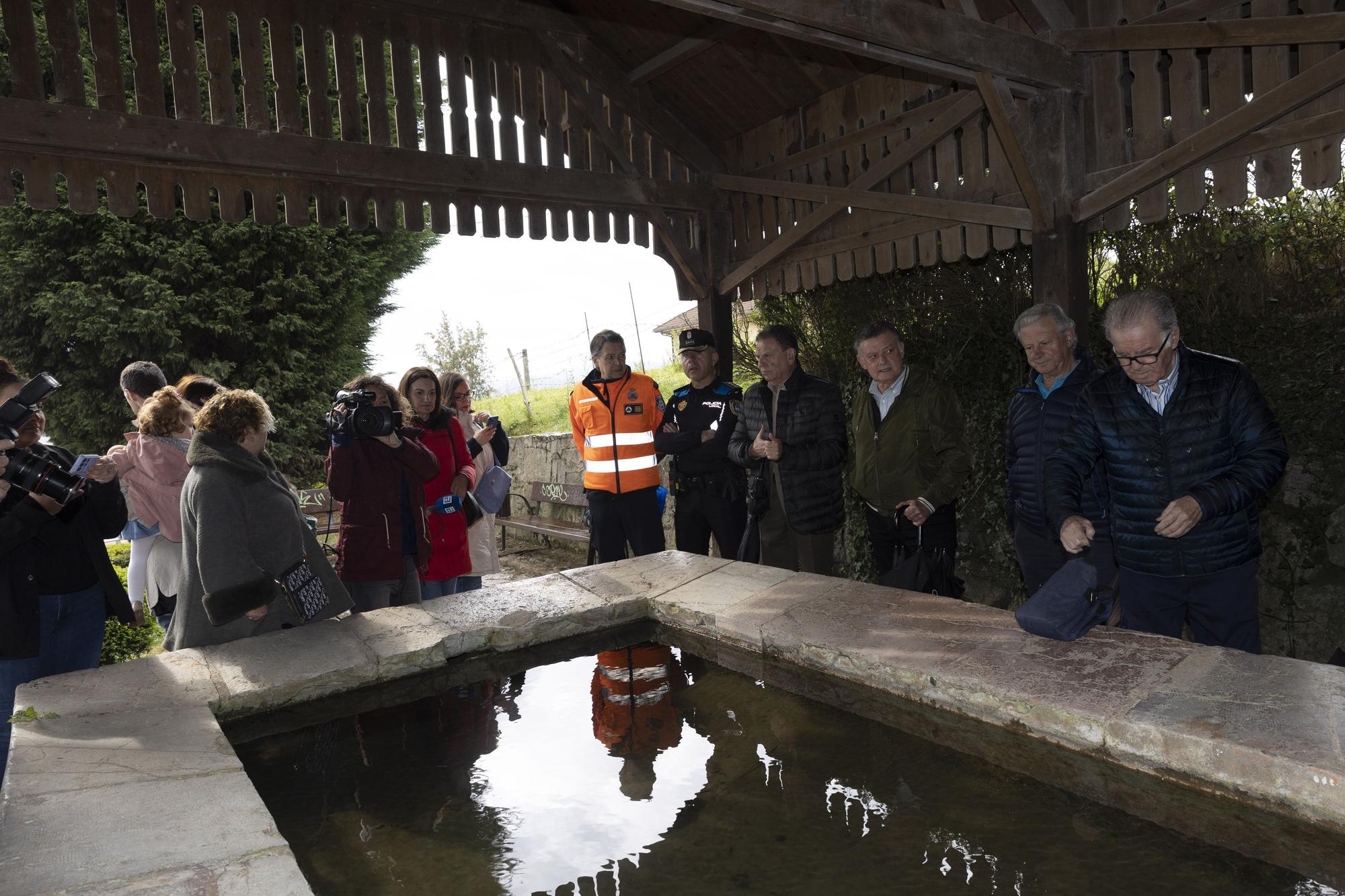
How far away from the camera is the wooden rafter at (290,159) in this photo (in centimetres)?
455

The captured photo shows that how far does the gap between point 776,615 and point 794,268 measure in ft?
11.7

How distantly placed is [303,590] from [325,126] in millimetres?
3249

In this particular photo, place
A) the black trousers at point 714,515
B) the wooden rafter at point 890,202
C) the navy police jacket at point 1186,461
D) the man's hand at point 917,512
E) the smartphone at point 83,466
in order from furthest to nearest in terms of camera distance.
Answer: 1. the black trousers at point 714,515
2. the wooden rafter at point 890,202
3. the man's hand at point 917,512
4. the smartphone at point 83,466
5. the navy police jacket at point 1186,461

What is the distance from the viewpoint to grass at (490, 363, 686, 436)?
19.3 m

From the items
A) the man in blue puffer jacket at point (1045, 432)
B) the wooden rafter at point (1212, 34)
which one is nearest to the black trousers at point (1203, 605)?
the man in blue puffer jacket at point (1045, 432)

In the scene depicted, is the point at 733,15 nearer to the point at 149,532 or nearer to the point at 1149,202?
the point at 1149,202

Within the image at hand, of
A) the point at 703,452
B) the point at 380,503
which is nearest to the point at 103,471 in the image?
the point at 380,503

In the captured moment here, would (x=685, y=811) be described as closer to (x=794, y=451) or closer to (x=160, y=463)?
(x=794, y=451)

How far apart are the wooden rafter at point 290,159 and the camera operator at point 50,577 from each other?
1.99 m

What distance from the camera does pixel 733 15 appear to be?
309 cm

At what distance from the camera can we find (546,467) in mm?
9164

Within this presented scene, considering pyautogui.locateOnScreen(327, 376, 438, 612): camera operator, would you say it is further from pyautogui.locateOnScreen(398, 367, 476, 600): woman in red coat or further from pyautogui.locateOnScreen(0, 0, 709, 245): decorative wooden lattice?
pyautogui.locateOnScreen(0, 0, 709, 245): decorative wooden lattice

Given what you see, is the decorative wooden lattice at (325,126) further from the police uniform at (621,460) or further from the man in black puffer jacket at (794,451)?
the man in black puffer jacket at (794,451)

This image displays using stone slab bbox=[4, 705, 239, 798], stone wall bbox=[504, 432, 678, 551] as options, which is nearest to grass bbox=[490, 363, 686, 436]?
stone wall bbox=[504, 432, 678, 551]
